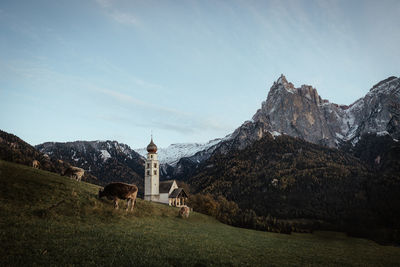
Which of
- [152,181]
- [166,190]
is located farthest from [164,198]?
[152,181]

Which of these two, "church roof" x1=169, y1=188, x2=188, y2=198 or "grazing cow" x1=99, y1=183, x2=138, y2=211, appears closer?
"grazing cow" x1=99, y1=183, x2=138, y2=211

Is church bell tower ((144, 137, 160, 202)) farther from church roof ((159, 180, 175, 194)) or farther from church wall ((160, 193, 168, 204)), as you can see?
church wall ((160, 193, 168, 204))

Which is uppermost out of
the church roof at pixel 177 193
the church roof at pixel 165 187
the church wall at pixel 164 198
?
the church roof at pixel 165 187

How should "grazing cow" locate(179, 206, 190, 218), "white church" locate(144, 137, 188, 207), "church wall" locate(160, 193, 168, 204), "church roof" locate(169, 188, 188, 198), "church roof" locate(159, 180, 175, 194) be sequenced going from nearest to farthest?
"grazing cow" locate(179, 206, 190, 218) < "church roof" locate(169, 188, 188, 198) < "white church" locate(144, 137, 188, 207) < "church wall" locate(160, 193, 168, 204) < "church roof" locate(159, 180, 175, 194)

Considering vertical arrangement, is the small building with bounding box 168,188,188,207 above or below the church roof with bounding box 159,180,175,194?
below

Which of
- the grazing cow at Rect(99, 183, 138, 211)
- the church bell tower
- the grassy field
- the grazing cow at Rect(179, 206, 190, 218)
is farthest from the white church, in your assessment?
the grassy field

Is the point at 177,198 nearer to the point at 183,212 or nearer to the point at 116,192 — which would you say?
the point at 183,212

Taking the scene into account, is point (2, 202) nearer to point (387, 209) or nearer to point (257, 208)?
point (257, 208)

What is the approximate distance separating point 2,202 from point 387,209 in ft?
609

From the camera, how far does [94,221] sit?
Result: 977 inches

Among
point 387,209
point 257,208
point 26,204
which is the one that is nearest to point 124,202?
point 26,204

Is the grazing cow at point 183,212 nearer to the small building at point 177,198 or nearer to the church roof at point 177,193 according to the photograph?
the small building at point 177,198

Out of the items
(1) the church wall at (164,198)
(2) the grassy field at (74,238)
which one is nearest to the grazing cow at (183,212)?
(2) the grassy field at (74,238)

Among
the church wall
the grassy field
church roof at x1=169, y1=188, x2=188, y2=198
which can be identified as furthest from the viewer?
the church wall
